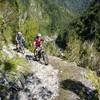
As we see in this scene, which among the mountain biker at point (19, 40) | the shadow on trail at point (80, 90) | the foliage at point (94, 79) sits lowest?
the foliage at point (94, 79)

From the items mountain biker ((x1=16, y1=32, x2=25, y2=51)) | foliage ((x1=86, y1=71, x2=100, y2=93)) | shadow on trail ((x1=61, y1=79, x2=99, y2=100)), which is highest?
mountain biker ((x1=16, y1=32, x2=25, y2=51))

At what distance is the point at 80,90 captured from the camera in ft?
90.4

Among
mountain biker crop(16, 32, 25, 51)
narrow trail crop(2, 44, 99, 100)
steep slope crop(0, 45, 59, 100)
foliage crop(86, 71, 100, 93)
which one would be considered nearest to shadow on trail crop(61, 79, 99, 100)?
narrow trail crop(2, 44, 99, 100)

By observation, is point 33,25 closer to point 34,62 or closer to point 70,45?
point 70,45

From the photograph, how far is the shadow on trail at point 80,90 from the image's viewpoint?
27.2 m

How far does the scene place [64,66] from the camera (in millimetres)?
32031

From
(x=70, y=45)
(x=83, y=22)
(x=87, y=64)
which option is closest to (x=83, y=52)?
(x=70, y=45)

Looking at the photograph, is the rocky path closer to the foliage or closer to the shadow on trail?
the shadow on trail

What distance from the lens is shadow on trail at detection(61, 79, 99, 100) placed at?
2717 centimetres

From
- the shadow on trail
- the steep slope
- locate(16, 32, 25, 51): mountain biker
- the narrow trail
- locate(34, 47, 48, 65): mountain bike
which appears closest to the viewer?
the steep slope

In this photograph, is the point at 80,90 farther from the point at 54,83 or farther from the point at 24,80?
the point at 24,80

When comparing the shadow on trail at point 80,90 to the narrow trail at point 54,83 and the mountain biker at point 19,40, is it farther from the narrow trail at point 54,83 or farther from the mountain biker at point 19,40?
the mountain biker at point 19,40

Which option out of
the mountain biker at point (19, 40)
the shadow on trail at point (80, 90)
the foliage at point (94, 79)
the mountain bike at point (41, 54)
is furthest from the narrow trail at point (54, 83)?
the mountain biker at point (19, 40)

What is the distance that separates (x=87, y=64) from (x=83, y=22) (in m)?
81.8
